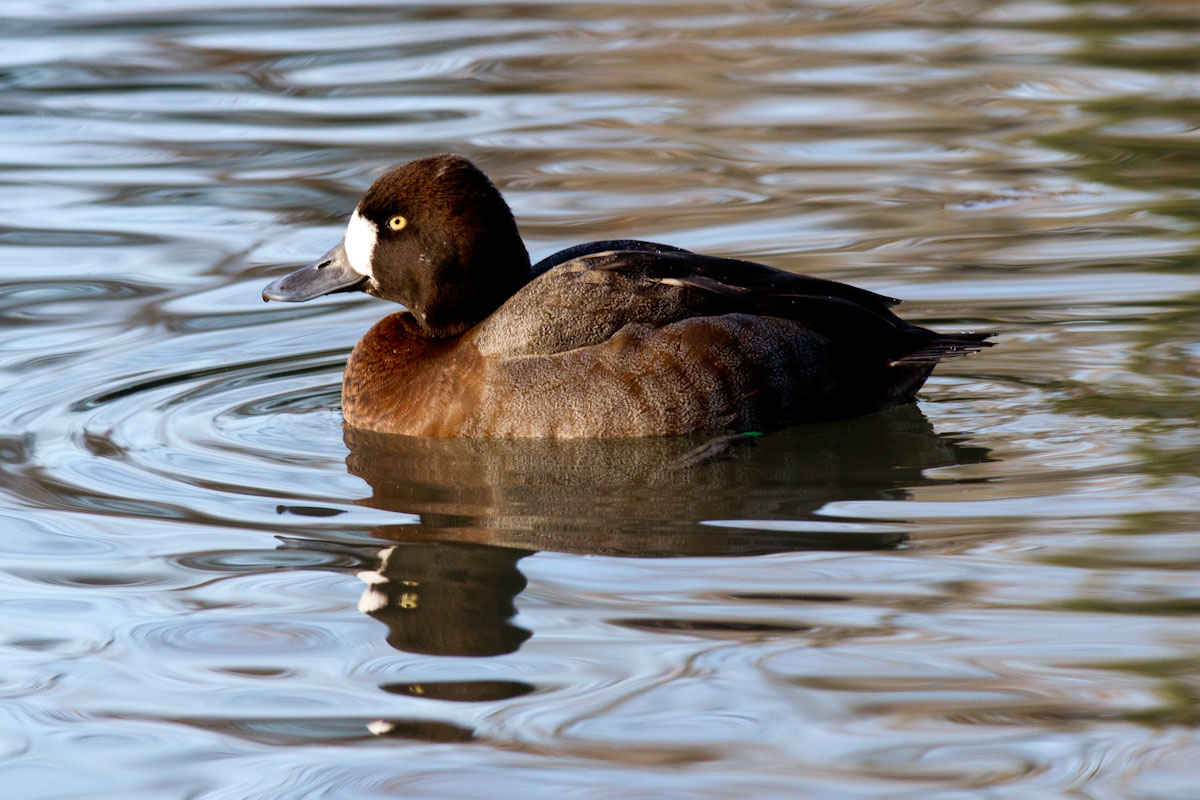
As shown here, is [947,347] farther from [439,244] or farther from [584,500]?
[439,244]

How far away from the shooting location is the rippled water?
142 inches

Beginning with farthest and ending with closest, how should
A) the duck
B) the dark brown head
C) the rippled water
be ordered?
the dark brown head < the duck < the rippled water

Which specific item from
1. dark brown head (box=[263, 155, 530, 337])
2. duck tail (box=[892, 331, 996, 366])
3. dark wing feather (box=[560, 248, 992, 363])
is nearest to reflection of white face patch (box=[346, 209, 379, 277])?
dark brown head (box=[263, 155, 530, 337])

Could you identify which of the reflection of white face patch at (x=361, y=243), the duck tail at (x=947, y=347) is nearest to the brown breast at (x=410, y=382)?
the reflection of white face patch at (x=361, y=243)

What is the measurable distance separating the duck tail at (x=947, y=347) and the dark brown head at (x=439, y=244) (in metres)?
1.39

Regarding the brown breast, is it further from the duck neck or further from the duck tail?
the duck tail

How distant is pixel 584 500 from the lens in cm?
516

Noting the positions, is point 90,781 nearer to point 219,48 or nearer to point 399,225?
point 399,225

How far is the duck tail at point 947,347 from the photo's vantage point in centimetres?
585

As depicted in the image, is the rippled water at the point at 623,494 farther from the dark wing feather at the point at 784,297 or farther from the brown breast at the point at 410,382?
the dark wing feather at the point at 784,297

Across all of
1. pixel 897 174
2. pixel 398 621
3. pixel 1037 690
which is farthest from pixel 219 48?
pixel 1037 690

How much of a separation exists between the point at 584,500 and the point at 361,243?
1.52 m

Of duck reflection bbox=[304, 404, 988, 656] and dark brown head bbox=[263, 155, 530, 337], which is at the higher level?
dark brown head bbox=[263, 155, 530, 337]

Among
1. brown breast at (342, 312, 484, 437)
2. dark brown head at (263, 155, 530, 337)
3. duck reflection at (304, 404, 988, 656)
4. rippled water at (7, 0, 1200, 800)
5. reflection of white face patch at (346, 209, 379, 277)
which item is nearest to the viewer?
rippled water at (7, 0, 1200, 800)
